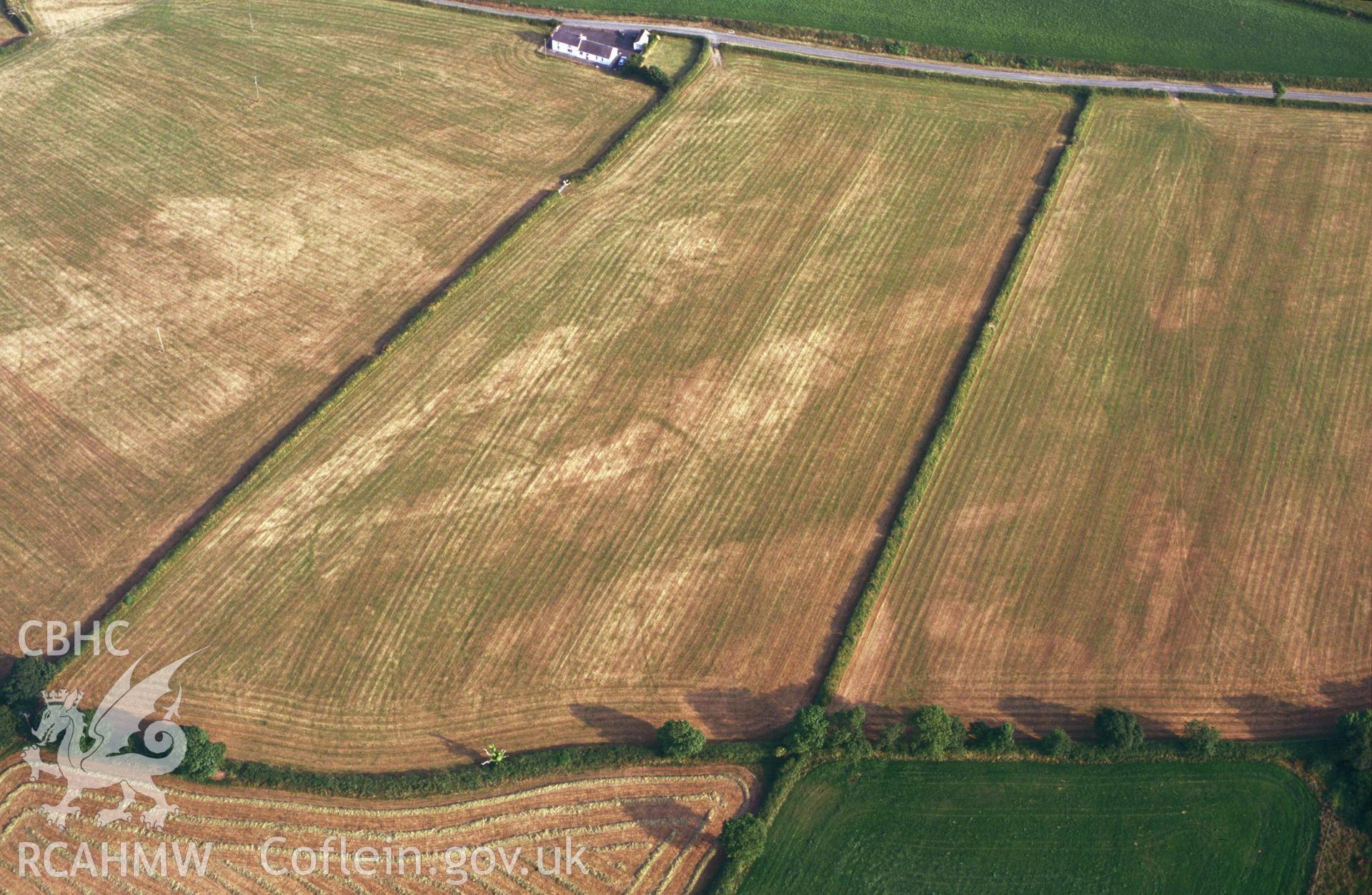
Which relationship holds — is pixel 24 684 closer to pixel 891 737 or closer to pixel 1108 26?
pixel 891 737

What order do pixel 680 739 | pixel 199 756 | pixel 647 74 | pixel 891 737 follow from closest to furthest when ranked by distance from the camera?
pixel 199 756 → pixel 680 739 → pixel 891 737 → pixel 647 74

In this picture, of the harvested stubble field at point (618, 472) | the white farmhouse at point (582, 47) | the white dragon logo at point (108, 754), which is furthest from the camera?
the white farmhouse at point (582, 47)

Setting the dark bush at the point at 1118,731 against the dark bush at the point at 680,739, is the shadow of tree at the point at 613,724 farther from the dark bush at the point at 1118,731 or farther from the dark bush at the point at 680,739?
the dark bush at the point at 1118,731

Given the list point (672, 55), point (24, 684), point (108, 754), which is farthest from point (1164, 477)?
point (24, 684)

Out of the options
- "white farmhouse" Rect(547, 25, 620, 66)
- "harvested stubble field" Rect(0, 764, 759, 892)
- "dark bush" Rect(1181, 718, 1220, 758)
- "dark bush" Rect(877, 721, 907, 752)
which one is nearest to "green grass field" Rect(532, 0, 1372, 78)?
"white farmhouse" Rect(547, 25, 620, 66)

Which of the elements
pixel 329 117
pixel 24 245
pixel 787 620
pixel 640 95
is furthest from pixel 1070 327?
pixel 24 245

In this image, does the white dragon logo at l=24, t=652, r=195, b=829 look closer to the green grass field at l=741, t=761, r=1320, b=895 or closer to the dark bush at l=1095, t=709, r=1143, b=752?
the green grass field at l=741, t=761, r=1320, b=895

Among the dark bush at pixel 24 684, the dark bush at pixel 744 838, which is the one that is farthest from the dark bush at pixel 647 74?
the dark bush at pixel 744 838

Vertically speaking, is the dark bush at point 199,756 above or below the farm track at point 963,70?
below

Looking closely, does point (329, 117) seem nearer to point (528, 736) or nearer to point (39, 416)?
point (39, 416)
